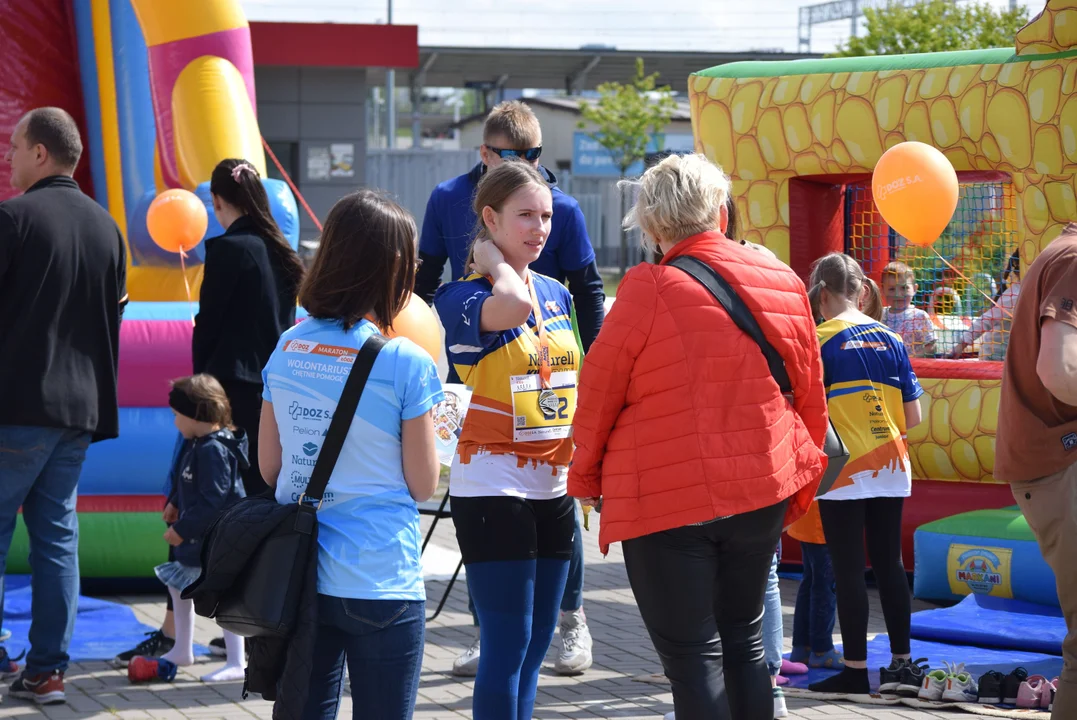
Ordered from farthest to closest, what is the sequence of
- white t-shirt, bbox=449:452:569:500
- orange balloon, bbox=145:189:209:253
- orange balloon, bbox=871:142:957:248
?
orange balloon, bbox=145:189:209:253, orange balloon, bbox=871:142:957:248, white t-shirt, bbox=449:452:569:500

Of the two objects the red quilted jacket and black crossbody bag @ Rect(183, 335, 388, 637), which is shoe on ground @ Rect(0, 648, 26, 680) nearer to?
black crossbody bag @ Rect(183, 335, 388, 637)

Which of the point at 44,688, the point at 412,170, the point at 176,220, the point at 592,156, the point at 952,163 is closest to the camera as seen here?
the point at 44,688

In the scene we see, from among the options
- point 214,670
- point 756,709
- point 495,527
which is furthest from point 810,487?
point 214,670

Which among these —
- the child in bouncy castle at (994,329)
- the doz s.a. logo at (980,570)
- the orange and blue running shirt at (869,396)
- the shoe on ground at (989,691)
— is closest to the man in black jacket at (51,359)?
the orange and blue running shirt at (869,396)

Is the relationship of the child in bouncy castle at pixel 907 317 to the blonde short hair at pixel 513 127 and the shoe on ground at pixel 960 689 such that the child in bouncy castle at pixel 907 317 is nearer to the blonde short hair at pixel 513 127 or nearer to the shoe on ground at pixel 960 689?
the shoe on ground at pixel 960 689

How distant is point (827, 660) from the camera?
17.7 feet

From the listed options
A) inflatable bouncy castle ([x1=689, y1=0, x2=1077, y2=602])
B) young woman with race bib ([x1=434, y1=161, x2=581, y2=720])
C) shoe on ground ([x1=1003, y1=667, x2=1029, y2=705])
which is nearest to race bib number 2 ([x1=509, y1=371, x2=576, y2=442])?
young woman with race bib ([x1=434, y1=161, x2=581, y2=720])

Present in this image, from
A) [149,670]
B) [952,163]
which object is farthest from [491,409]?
[952,163]

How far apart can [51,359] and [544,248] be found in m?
1.74

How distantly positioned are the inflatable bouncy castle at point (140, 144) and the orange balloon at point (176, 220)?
40 centimetres

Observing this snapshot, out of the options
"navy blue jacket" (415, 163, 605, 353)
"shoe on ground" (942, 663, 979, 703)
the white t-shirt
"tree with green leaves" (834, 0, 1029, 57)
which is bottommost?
"shoe on ground" (942, 663, 979, 703)

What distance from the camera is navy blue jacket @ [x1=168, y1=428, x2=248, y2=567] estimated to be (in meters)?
4.79

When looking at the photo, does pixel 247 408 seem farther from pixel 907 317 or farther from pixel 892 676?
pixel 907 317

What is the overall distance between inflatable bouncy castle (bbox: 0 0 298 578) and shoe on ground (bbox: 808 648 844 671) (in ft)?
9.65
